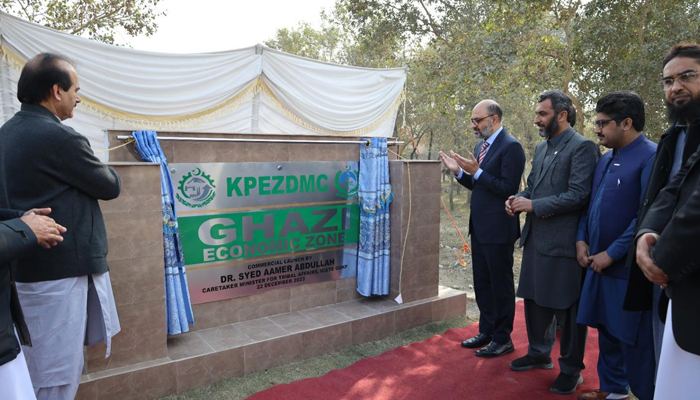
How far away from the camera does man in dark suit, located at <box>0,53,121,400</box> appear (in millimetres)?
1958

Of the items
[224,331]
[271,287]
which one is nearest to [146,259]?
[224,331]

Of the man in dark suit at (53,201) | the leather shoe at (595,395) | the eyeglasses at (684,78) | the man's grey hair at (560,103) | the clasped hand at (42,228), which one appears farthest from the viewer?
the man's grey hair at (560,103)

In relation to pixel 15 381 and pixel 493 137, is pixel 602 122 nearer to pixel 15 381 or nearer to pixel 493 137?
pixel 493 137

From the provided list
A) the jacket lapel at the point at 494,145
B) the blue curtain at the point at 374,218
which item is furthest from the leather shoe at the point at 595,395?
the blue curtain at the point at 374,218

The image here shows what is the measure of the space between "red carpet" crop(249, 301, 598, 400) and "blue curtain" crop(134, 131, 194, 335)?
783 millimetres

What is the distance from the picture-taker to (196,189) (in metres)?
3.40

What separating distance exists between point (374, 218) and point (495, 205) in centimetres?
110

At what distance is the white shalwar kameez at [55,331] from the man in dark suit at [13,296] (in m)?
0.36

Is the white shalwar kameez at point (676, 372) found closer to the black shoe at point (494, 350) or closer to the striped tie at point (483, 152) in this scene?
the black shoe at point (494, 350)

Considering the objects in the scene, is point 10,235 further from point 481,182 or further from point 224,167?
point 481,182

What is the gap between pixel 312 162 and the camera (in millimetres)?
3949

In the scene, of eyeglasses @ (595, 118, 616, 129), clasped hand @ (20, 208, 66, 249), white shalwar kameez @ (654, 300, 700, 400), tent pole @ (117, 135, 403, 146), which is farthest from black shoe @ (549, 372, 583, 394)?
clasped hand @ (20, 208, 66, 249)

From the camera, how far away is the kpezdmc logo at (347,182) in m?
4.12

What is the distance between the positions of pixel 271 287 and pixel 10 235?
248 cm
